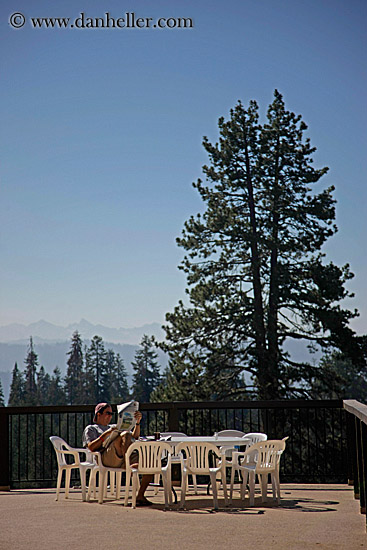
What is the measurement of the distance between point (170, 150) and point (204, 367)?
28.8ft

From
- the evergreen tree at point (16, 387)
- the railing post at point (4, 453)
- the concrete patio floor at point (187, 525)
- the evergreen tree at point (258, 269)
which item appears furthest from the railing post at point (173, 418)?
the evergreen tree at point (16, 387)

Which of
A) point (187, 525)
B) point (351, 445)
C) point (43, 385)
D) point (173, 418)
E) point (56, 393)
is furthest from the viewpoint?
point (43, 385)

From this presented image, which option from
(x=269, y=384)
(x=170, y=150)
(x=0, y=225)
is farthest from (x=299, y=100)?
(x=0, y=225)

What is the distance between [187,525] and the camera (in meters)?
6.23

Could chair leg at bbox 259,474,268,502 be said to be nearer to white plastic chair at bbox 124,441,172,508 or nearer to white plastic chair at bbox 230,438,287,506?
white plastic chair at bbox 230,438,287,506

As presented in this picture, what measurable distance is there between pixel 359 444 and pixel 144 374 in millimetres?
41692

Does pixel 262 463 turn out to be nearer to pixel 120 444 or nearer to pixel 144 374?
pixel 120 444

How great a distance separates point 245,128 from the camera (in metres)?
24.3

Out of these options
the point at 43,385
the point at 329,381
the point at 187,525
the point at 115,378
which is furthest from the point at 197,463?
the point at 43,385

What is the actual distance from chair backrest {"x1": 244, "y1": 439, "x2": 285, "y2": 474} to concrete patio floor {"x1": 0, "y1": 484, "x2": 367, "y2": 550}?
371 millimetres

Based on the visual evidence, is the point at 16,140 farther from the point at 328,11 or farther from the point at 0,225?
the point at 0,225

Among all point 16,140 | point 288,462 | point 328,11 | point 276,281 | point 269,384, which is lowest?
point 288,462

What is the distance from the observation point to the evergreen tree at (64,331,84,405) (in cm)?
4868

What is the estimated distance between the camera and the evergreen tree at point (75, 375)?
48678 mm
